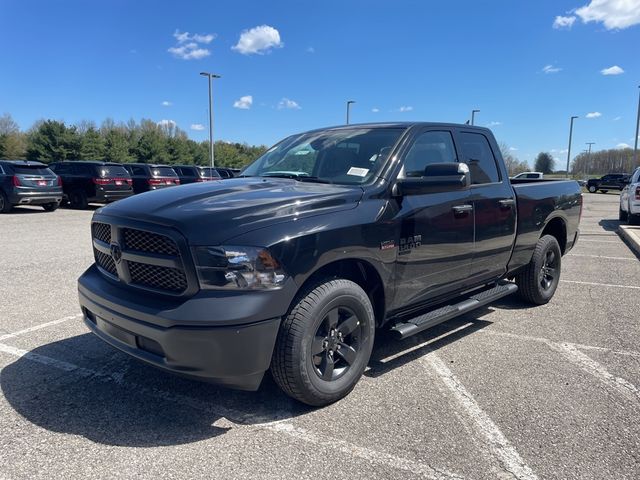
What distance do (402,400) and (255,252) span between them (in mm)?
1521

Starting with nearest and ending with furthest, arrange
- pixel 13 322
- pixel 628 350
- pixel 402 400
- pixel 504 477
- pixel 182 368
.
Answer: pixel 504 477 < pixel 182 368 < pixel 402 400 < pixel 628 350 < pixel 13 322

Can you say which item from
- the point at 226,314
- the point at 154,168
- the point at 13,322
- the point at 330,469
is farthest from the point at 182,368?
the point at 154,168

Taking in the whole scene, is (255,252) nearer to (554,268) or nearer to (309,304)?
(309,304)

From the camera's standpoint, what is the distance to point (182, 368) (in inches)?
105

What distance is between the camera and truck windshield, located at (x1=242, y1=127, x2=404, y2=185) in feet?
12.1

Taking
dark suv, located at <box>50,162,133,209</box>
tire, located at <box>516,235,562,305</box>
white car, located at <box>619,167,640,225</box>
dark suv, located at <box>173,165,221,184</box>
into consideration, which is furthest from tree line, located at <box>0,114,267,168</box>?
tire, located at <box>516,235,562,305</box>

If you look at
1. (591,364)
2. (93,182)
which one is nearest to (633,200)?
(591,364)

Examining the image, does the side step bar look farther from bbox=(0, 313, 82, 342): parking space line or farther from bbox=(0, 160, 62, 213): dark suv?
bbox=(0, 160, 62, 213): dark suv

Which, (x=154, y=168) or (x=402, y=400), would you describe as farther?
(x=154, y=168)

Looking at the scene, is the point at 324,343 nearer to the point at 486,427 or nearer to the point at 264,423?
the point at 264,423

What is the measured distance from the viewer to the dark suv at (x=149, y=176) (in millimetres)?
20750

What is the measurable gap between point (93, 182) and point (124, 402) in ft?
54.8

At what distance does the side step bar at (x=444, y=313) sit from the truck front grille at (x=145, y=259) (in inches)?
65.8

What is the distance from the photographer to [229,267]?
104 inches
